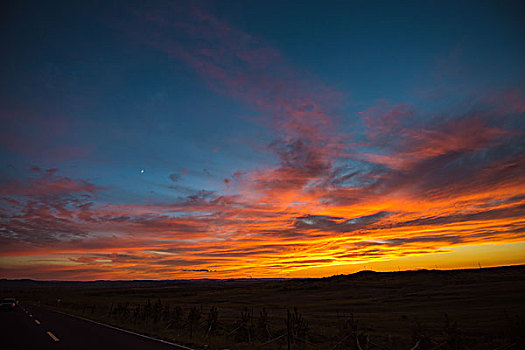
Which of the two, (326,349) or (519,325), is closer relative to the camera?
(519,325)

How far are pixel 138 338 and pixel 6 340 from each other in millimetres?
6278

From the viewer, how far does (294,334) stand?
61.6 feet

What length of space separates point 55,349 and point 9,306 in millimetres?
35485

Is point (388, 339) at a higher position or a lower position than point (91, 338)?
lower

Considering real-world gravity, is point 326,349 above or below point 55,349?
below

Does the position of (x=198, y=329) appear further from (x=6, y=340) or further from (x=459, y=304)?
(x=459, y=304)

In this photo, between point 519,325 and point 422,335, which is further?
point 422,335

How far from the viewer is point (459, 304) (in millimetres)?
46438

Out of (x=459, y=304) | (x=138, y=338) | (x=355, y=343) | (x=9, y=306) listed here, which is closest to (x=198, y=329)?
(x=138, y=338)

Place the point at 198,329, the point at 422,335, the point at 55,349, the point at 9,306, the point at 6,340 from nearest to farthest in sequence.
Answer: the point at 55,349, the point at 422,335, the point at 6,340, the point at 198,329, the point at 9,306

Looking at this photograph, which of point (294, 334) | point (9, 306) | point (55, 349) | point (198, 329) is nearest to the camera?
point (55, 349)

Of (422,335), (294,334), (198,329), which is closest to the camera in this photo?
(422,335)

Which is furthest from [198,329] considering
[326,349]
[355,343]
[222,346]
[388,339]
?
[388,339]

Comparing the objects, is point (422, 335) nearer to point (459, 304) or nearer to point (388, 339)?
point (388, 339)
